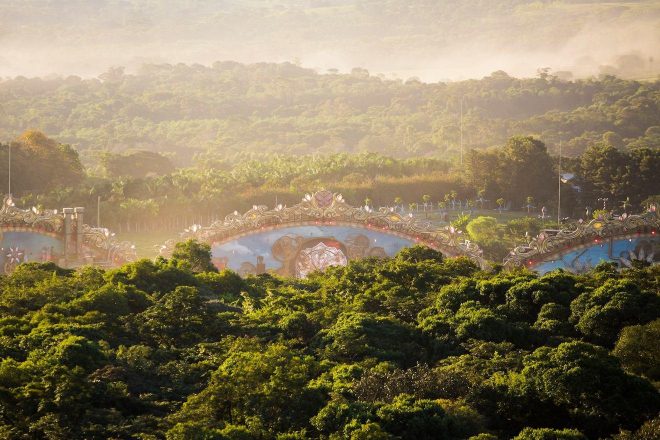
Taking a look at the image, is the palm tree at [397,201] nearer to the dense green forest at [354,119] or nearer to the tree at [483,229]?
the tree at [483,229]

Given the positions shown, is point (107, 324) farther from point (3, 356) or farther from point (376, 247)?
point (376, 247)

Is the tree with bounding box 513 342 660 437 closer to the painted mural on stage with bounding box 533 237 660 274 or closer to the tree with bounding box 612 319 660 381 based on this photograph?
the tree with bounding box 612 319 660 381

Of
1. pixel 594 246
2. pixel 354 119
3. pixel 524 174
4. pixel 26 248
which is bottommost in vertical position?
pixel 26 248

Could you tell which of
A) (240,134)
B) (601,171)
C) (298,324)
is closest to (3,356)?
(298,324)

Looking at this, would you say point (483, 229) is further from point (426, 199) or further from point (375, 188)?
point (375, 188)

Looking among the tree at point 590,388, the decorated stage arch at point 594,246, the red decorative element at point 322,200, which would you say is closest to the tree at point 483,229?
the decorated stage arch at point 594,246

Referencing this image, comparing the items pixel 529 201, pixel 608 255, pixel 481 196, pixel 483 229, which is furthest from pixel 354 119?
pixel 608 255

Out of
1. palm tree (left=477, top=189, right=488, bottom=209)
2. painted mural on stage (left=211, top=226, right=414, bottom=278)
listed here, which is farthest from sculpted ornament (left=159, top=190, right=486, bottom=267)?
palm tree (left=477, top=189, right=488, bottom=209)
